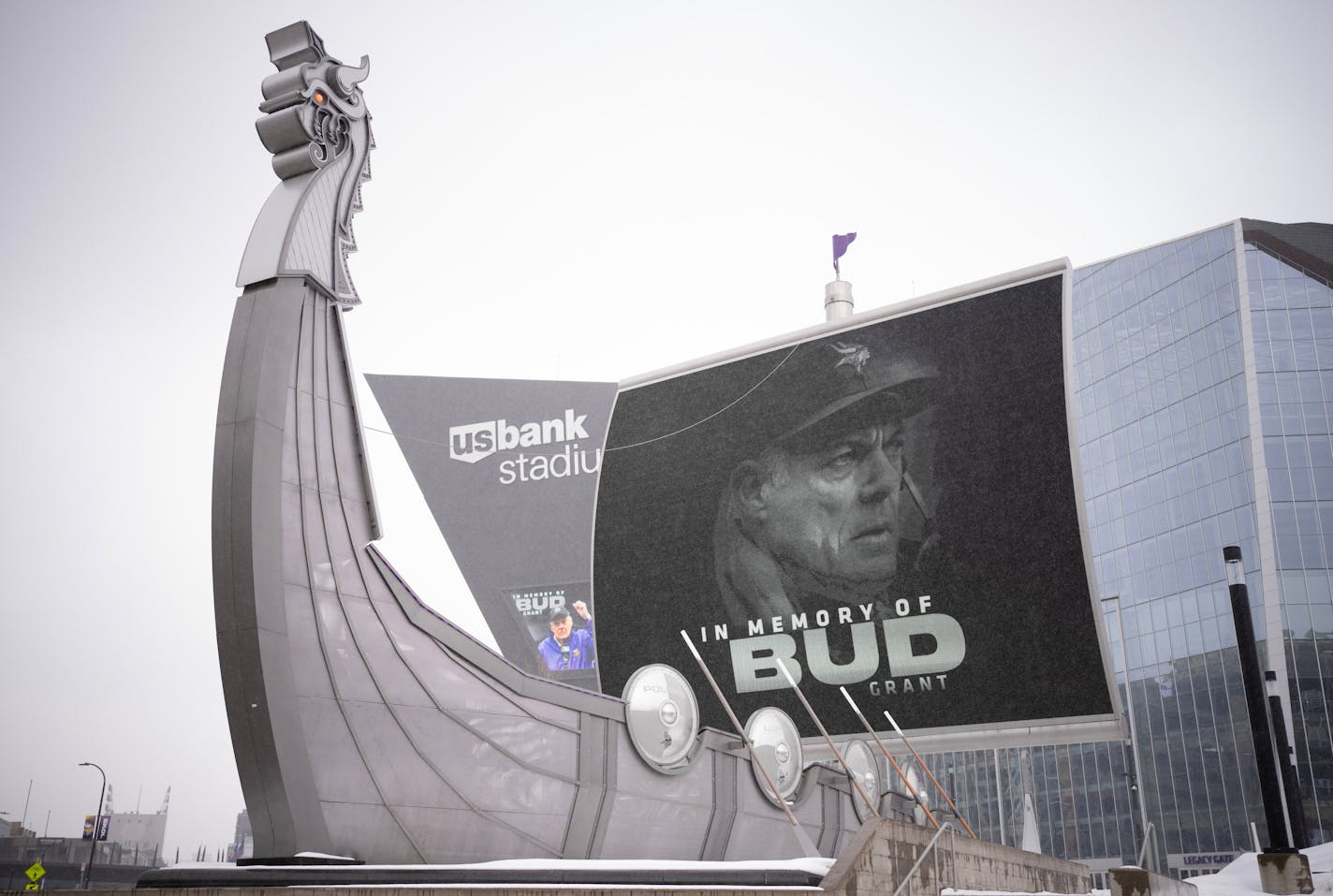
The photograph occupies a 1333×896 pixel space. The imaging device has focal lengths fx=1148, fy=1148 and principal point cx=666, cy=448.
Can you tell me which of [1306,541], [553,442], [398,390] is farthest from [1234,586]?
[1306,541]

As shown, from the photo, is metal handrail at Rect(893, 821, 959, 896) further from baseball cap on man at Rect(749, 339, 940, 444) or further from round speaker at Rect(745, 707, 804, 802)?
baseball cap on man at Rect(749, 339, 940, 444)

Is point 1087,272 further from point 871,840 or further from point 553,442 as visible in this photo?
point 871,840

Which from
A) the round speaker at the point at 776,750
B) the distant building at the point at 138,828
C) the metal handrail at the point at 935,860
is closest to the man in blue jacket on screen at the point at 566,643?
the round speaker at the point at 776,750

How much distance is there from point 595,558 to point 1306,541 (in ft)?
127

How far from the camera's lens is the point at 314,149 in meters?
10.1

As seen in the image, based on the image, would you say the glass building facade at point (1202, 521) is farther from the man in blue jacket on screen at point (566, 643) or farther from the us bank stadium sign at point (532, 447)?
the us bank stadium sign at point (532, 447)

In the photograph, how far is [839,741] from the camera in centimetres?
1934

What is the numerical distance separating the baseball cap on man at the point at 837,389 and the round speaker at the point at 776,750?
790 centimetres

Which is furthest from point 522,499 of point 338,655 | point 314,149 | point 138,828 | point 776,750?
point 138,828

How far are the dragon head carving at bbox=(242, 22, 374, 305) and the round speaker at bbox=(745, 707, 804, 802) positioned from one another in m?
6.28

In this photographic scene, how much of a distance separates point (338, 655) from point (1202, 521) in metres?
51.9

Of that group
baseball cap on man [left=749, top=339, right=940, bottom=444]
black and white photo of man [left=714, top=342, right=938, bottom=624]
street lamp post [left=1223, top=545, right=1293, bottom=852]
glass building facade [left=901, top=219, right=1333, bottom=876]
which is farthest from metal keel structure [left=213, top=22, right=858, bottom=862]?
glass building facade [left=901, top=219, right=1333, bottom=876]

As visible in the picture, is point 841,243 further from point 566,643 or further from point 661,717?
point 566,643

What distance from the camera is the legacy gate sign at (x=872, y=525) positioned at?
18094 millimetres
